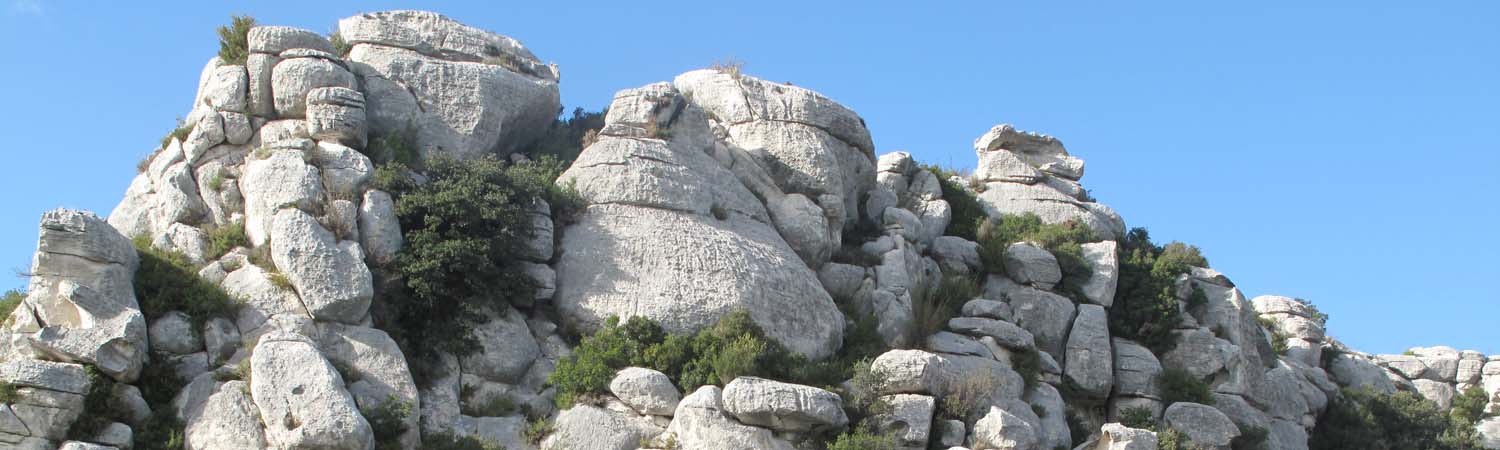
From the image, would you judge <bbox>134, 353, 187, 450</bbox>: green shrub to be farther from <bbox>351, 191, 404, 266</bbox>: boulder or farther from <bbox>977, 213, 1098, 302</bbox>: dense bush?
<bbox>977, 213, 1098, 302</bbox>: dense bush

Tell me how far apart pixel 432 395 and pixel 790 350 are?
21.7ft

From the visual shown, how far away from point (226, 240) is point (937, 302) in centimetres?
1447

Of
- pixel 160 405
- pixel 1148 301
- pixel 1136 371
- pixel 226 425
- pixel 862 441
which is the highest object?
pixel 1148 301

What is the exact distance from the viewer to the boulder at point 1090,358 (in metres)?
34.3

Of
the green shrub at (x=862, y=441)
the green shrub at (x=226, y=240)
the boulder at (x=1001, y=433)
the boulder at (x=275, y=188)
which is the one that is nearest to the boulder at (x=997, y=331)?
the boulder at (x=1001, y=433)

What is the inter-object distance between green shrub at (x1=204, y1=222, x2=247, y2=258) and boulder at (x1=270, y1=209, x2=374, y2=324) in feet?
4.29

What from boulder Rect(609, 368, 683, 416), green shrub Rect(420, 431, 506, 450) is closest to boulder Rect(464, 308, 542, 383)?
boulder Rect(609, 368, 683, 416)

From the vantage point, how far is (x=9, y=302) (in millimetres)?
27344

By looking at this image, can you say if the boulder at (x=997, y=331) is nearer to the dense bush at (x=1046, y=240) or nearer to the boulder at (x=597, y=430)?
the dense bush at (x=1046, y=240)

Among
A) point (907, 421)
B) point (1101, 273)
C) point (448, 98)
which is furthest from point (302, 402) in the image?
point (1101, 273)

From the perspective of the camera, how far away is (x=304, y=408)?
24.8 m

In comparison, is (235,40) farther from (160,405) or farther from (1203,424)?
(1203,424)

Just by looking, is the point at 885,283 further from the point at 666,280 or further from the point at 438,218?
the point at 438,218

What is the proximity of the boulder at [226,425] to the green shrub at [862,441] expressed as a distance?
9207 mm
